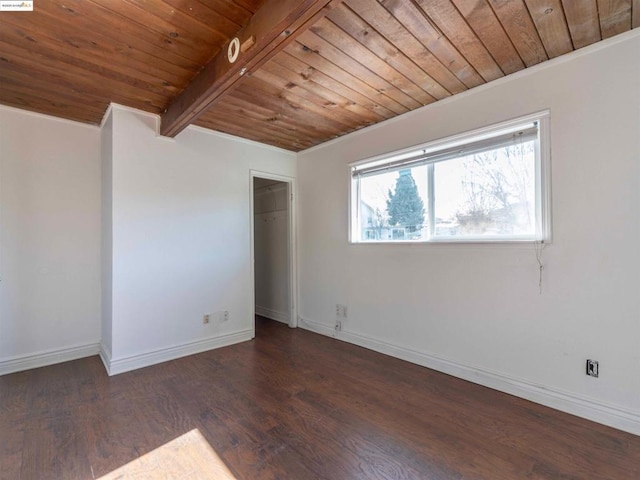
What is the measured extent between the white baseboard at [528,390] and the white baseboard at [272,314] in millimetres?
1433

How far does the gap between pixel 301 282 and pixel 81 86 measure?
2989mm

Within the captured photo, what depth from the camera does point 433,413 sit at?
81.7 inches

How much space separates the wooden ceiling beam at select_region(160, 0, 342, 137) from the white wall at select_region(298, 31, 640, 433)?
171 centimetres

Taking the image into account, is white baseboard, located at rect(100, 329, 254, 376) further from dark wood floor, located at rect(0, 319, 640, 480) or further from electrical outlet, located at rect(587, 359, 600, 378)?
electrical outlet, located at rect(587, 359, 600, 378)

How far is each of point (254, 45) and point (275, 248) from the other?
126 inches

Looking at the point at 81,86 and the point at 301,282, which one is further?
the point at 301,282

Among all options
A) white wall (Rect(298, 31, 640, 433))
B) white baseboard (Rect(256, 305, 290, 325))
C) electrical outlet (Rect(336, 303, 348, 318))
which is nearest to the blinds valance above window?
white wall (Rect(298, 31, 640, 433))

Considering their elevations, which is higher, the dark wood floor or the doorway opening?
the doorway opening

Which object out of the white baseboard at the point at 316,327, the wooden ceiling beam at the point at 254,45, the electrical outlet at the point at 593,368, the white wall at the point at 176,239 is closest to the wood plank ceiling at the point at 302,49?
the wooden ceiling beam at the point at 254,45

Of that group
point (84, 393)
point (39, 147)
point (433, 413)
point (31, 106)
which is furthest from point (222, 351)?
point (31, 106)

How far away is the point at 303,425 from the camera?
195 cm

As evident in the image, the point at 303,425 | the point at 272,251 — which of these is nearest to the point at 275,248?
the point at 272,251

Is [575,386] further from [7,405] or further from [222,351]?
[7,405]

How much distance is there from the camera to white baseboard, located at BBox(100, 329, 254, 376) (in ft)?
8.92
